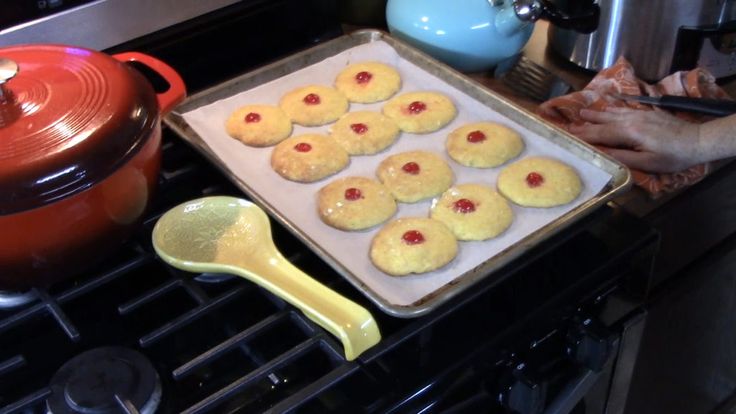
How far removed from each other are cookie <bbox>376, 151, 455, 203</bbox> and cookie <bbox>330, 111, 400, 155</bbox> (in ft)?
0.10

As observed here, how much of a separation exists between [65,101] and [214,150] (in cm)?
25

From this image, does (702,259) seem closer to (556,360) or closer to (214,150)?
(556,360)

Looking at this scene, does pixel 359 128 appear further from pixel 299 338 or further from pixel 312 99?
pixel 299 338

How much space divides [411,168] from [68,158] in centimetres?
38

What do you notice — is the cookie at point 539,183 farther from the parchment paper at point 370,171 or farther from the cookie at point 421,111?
the cookie at point 421,111

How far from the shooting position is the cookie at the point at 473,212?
778mm

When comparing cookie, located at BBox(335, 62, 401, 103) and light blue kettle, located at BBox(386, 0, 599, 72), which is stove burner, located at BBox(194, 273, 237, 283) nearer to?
cookie, located at BBox(335, 62, 401, 103)

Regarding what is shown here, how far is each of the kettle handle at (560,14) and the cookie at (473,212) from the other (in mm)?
270

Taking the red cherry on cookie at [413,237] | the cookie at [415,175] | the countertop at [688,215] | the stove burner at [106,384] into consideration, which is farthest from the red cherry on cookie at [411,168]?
the stove burner at [106,384]

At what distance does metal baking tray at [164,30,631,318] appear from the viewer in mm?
691

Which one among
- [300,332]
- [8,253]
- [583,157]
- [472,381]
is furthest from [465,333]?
[8,253]

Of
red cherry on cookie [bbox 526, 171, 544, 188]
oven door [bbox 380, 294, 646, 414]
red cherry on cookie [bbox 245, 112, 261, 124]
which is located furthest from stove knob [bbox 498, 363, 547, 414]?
red cherry on cookie [bbox 245, 112, 261, 124]

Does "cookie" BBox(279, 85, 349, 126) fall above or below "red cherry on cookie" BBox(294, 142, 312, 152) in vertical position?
above

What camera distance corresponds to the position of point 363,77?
0.99 m
